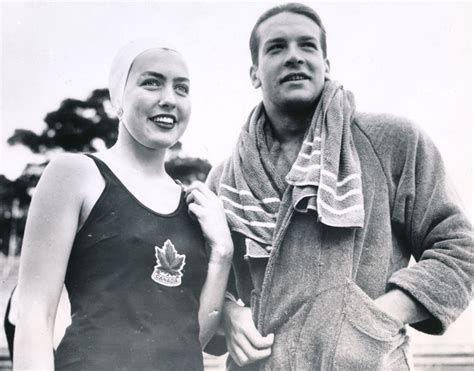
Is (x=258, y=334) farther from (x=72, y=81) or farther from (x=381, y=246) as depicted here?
(x=72, y=81)

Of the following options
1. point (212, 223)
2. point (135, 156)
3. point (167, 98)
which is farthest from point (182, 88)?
point (212, 223)

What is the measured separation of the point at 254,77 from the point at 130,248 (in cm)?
55

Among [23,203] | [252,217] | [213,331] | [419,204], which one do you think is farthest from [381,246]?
[23,203]

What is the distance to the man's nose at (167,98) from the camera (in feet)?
4.07

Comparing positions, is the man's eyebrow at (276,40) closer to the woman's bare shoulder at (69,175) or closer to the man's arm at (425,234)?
the man's arm at (425,234)

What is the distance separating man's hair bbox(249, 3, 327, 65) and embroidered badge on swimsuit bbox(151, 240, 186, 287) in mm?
523

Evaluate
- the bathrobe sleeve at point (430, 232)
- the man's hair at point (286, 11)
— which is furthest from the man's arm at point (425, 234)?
the man's hair at point (286, 11)

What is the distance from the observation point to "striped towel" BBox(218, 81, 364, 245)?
3.89 ft

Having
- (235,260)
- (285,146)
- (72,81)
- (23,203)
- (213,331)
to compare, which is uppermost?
(72,81)

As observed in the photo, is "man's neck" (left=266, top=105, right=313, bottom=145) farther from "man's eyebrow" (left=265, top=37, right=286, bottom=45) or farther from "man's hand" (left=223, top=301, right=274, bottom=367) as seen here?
"man's hand" (left=223, top=301, right=274, bottom=367)

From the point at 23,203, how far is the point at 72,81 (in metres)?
0.33

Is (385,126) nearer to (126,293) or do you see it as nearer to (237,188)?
(237,188)

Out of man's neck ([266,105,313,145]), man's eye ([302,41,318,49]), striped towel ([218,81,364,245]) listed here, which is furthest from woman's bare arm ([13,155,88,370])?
man's eye ([302,41,318,49])

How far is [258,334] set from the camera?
1222 millimetres
